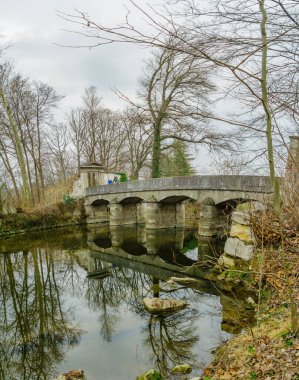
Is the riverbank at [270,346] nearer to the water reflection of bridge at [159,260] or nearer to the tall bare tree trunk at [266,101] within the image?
the tall bare tree trunk at [266,101]

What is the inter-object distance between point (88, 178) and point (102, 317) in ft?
51.6

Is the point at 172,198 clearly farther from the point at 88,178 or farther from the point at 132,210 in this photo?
the point at 88,178

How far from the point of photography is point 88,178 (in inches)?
861

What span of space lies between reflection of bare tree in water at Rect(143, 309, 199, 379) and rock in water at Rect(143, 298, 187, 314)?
5.9 inches

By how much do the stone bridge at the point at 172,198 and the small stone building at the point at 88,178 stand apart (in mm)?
880

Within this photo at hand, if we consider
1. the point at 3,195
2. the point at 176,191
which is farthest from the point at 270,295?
the point at 3,195

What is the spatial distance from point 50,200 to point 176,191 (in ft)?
30.6

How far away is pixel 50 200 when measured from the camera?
20.5 m

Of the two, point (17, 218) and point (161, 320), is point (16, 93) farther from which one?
point (161, 320)

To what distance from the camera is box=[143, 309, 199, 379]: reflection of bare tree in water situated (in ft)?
15.7

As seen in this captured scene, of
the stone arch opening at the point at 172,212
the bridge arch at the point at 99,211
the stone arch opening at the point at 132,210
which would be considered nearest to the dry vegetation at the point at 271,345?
the stone arch opening at the point at 172,212

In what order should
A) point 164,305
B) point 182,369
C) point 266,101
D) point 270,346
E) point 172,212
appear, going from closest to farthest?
1. point 266,101
2. point 270,346
3. point 182,369
4. point 164,305
5. point 172,212

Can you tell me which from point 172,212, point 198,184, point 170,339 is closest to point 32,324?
point 170,339

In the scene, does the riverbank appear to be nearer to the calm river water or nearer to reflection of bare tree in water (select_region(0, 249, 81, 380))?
the calm river water
